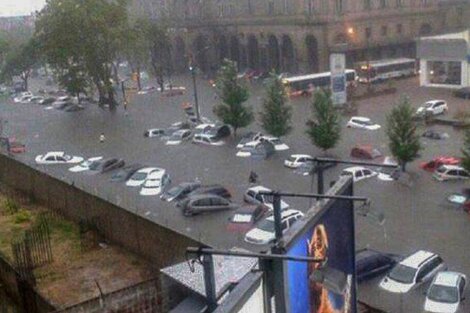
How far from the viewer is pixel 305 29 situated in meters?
48.2

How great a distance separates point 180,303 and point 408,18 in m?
44.7

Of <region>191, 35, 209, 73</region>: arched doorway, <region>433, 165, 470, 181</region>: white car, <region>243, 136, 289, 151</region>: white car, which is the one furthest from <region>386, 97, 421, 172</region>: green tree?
<region>191, 35, 209, 73</region>: arched doorway

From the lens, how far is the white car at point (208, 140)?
28.9 m

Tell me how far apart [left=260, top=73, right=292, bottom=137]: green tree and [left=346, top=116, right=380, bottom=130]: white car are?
12.4 feet

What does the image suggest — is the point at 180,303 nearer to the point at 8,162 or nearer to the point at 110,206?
the point at 110,206

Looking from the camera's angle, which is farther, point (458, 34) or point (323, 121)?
point (458, 34)

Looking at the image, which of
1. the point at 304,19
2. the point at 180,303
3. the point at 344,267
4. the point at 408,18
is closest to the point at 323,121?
the point at 180,303

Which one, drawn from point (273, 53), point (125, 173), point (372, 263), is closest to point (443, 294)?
point (372, 263)

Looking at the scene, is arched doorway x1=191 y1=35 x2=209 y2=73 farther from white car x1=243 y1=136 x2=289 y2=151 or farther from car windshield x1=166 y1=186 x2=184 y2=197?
car windshield x1=166 y1=186 x2=184 y2=197

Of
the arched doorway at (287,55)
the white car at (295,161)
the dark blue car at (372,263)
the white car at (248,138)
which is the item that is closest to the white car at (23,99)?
the arched doorway at (287,55)

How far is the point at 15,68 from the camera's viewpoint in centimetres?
5656

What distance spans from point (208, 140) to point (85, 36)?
1601 cm

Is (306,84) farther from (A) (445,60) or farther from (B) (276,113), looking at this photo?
(B) (276,113)

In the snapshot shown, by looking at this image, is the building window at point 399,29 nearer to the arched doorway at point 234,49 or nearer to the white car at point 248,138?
the arched doorway at point 234,49
